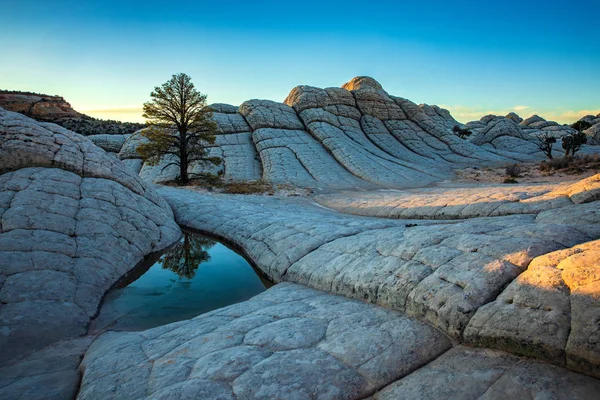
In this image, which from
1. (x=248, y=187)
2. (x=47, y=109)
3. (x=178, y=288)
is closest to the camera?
(x=178, y=288)

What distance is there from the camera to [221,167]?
2945cm

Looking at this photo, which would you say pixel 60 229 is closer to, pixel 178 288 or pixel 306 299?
pixel 178 288

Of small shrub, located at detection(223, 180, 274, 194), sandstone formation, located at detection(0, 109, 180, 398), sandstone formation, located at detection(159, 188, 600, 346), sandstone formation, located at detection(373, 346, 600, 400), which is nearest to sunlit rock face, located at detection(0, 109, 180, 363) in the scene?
sandstone formation, located at detection(0, 109, 180, 398)

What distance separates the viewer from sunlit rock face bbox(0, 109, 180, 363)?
19.2ft

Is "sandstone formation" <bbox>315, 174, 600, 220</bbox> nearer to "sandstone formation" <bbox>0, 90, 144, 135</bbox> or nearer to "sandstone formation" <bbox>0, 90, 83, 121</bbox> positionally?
"sandstone formation" <bbox>0, 90, 144, 135</bbox>

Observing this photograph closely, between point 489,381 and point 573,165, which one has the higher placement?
point 573,165

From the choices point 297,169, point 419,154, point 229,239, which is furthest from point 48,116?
point 229,239

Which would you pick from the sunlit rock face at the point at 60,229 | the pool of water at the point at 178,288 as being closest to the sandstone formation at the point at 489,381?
the pool of water at the point at 178,288

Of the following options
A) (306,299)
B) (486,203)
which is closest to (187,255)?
(306,299)

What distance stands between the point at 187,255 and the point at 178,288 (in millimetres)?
2452

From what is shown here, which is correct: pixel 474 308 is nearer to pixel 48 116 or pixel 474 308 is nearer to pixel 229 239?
pixel 229 239

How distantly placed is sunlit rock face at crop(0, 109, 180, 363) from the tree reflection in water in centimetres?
46

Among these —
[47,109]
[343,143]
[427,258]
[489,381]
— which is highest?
[47,109]

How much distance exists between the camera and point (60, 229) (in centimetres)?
809
